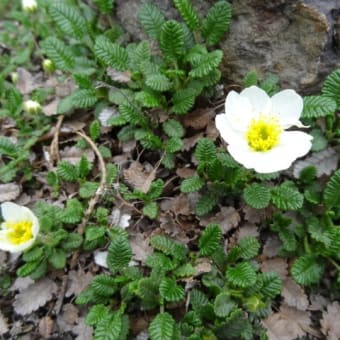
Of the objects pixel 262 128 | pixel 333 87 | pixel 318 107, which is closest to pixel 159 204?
pixel 262 128

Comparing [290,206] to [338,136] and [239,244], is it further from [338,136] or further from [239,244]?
[338,136]

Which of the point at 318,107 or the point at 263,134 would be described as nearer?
the point at 263,134

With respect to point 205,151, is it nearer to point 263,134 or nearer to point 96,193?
point 263,134

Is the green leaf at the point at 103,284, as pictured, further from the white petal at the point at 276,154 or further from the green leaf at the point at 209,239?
the white petal at the point at 276,154

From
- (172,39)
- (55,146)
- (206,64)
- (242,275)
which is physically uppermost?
(172,39)

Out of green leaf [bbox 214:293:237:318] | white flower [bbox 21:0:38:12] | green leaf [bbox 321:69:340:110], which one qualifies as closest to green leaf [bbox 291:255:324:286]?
green leaf [bbox 214:293:237:318]

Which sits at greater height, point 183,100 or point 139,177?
point 183,100

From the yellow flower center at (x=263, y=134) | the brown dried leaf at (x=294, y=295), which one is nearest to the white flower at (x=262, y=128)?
the yellow flower center at (x=263, y=134)
